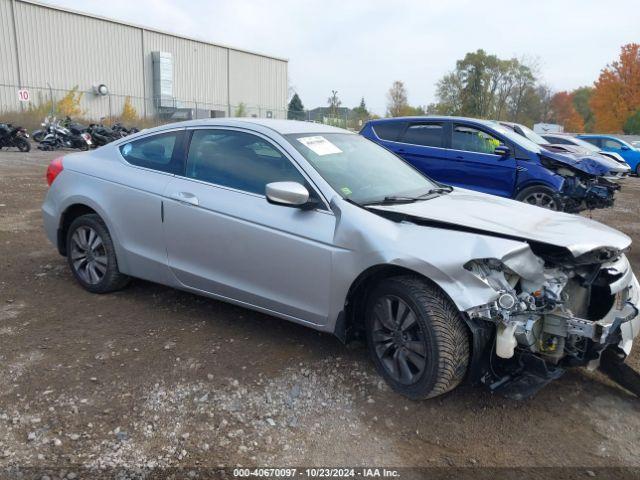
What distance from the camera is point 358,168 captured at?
13.0 ft

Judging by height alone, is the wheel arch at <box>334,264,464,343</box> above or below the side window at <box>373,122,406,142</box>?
below

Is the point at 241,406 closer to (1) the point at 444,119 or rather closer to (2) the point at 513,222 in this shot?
(2) the point at 513,222

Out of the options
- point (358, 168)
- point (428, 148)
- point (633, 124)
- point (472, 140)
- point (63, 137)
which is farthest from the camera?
point (633, 124)

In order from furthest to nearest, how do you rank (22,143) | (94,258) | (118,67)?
(118,67) → (22,143) → (94,258)

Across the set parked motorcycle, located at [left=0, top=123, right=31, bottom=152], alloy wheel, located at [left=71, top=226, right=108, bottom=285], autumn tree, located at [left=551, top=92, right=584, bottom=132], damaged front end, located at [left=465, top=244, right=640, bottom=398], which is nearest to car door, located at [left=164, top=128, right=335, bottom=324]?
alloy wheel, located at [left=71, top=226, right=108, bottom=285]

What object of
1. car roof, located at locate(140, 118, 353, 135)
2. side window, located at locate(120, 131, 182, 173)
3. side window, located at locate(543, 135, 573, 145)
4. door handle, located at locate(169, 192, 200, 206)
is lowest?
door handle, located at locate(169, 192, 200, 206)

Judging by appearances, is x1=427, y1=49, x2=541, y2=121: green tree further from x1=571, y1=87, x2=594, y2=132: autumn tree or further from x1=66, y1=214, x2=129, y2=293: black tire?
x1=66, y1=214, x2=129, y2=293: black tire

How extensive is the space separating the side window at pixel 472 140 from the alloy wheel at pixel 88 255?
20.4ft

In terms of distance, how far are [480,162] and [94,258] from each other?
20.4 ft

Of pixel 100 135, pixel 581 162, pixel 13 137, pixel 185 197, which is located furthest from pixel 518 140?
pixel 13 137

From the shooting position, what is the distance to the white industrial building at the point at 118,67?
29188mm

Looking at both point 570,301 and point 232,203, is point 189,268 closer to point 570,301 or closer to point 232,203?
point 232,203

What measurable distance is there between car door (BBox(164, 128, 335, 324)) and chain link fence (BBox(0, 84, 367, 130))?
25292mm

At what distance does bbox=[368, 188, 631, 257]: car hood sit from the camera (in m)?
3.08
